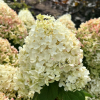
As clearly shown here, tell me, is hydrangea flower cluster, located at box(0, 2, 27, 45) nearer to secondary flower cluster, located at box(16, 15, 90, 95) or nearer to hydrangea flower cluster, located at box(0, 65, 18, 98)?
hydrangea flower cluster, located at box(0, 65, 18, 98)

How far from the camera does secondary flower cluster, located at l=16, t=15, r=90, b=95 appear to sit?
821 millimetres

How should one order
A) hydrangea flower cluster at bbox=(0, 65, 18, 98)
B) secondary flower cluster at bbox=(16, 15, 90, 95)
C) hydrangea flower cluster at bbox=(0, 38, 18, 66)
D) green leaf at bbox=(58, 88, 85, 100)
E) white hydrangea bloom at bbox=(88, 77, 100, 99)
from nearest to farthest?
secondary flower cluster at bbox=(16, 15, 90, 95) < green leaf at bbox=(58, 88, 85, 100) < hydrangea flower cluster at bbox=(0, 65, 18, 98) < hydrangea flower cluster at bbox=(0, 38, 18, 66) < white hydrangea bloom at bbox=(88, 77, 100, 99)

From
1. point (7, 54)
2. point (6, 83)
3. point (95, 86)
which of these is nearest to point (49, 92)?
point (6, 83)

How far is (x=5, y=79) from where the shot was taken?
1.07m

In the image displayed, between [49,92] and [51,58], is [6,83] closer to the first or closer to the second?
[49,92]

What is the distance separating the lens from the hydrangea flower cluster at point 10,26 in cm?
158

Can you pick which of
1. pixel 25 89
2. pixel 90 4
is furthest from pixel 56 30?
pixel 90 4

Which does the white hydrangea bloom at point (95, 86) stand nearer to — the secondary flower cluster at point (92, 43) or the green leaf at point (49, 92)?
the secondary flower cluster at point (92, 43)

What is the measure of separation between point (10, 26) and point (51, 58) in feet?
3.34

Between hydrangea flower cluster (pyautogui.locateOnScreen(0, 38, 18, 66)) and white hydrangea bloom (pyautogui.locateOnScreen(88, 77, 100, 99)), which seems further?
white hydrangea bloom (pyautogui.locateOnScreen(88, 77, 100, 99))

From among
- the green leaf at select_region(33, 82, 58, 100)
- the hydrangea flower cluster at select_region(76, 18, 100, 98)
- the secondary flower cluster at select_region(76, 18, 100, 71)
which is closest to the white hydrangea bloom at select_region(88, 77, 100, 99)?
the hydrangea flower cluster at select_region(76, 18, 100, 98)

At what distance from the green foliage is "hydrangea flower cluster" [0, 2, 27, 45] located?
0.92 meters

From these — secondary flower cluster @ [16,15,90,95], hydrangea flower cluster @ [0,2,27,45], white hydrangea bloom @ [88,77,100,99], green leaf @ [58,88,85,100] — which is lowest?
white hydrangea bloom @ [88,77,100,99]

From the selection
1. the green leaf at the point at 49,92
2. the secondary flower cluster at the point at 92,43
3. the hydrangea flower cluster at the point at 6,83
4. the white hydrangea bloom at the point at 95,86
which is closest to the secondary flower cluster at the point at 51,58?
the green leaf at the point at 49,92
